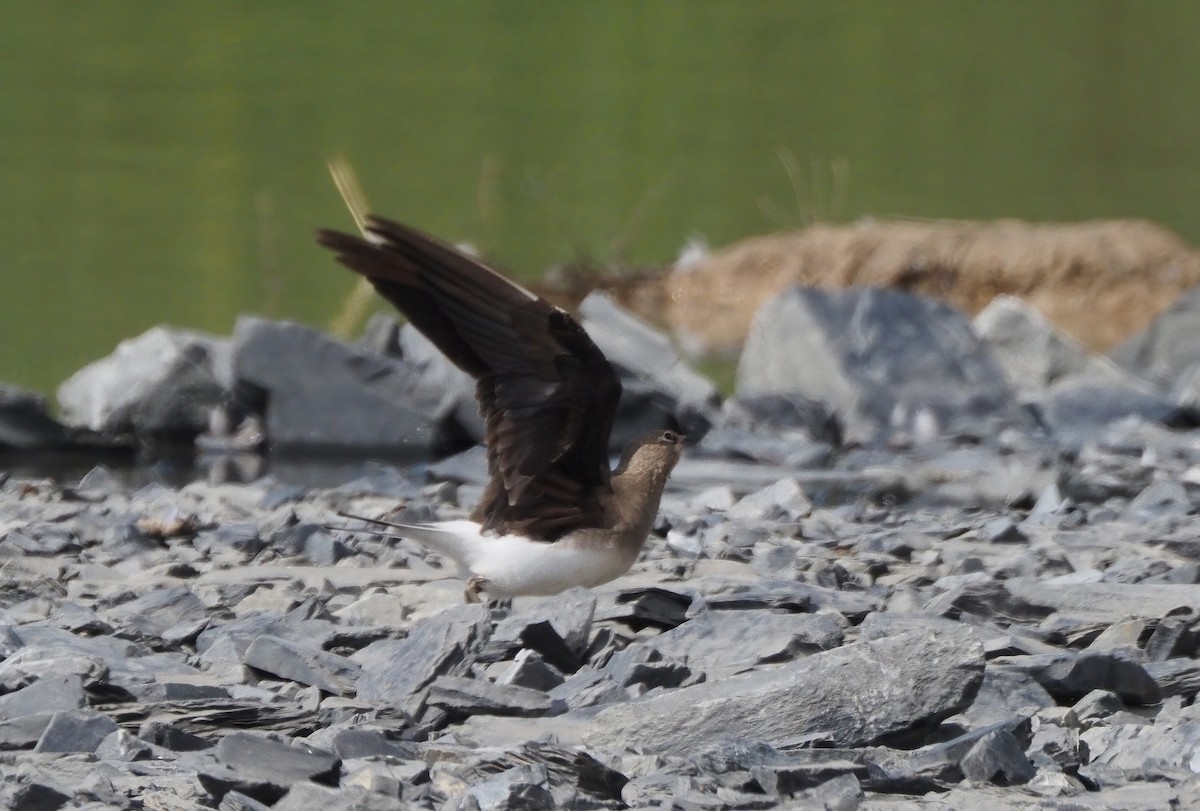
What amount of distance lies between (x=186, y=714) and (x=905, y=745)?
129 cm

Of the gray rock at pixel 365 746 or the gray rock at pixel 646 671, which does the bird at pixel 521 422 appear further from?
the gray rock at pixel 365 746

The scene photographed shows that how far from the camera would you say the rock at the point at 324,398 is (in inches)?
341

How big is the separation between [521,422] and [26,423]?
183 inches

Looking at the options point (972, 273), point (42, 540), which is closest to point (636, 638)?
point (42, 540)

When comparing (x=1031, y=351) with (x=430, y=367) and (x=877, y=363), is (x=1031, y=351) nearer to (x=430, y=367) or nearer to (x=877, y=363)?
(x=877, y=363)

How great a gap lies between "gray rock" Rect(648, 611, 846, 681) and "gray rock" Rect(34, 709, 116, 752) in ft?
4.08

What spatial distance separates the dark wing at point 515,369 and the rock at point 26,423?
14.2 feet

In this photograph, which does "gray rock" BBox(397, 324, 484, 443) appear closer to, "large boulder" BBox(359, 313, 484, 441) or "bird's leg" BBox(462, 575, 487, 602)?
"large boulder" BBox(359, 313, 484, 441)

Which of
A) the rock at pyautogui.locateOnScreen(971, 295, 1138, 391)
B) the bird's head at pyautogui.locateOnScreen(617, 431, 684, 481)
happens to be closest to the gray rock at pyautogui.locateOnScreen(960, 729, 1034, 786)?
the bird's head at pyautogui.locateOnScreen(617, 431, 684, 481)

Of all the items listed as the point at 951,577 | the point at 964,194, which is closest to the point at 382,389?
the point at 951,577

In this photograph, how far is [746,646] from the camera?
3.89m

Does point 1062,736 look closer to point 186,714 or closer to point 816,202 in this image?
point 186,714

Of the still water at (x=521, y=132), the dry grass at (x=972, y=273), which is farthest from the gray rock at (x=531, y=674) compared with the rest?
the dry grass at (x=972, y=273)

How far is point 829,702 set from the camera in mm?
3256
